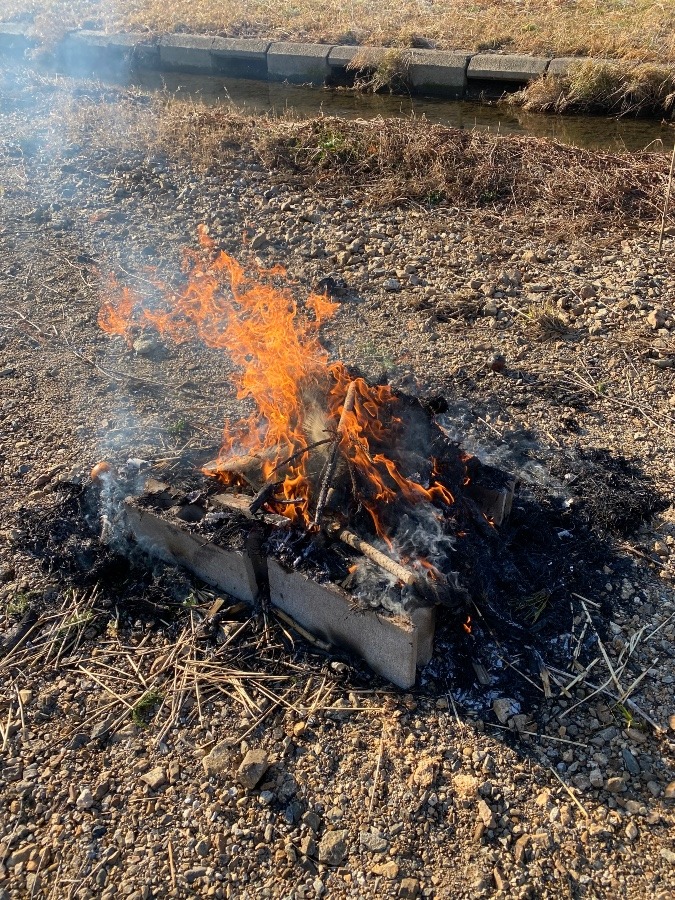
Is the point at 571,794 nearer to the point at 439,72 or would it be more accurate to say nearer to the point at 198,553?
the point at 198,553

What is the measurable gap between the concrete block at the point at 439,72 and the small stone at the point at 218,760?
13.1m

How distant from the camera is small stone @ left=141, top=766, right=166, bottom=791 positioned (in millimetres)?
3135

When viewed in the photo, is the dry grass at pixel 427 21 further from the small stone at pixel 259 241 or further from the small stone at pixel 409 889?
the small stone at pixel 409 889

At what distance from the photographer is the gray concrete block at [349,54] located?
43.8 ft

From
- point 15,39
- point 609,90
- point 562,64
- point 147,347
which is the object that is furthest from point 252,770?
point 15,39

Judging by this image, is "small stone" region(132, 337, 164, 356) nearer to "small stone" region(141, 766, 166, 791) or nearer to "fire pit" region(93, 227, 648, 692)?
"fire pit" region(93, 227, 648, 692)

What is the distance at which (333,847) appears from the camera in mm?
2877

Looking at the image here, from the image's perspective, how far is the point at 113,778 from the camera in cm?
318

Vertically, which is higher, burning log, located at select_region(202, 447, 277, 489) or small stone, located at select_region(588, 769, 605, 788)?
burning log, located at select_region(202, 447, 277, 489)

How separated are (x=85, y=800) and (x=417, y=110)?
1281 cm

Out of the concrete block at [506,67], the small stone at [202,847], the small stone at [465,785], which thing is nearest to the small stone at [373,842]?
the small stone at [465,785]

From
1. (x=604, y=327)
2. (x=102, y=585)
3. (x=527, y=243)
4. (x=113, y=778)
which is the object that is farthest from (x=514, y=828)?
(x=527, y=243)

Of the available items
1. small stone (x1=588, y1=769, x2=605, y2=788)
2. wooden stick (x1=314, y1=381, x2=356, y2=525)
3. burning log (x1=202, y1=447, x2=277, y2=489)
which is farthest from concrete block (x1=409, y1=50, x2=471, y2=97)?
small stone (x1=588, y1=769, x2=605, y2=788)

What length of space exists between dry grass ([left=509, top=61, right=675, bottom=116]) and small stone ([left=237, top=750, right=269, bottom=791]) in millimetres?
12012
